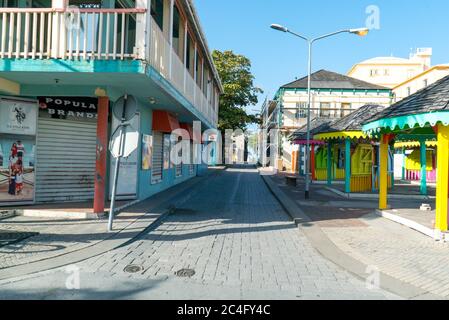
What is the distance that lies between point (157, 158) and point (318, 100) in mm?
29859

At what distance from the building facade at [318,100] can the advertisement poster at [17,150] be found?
28.6m

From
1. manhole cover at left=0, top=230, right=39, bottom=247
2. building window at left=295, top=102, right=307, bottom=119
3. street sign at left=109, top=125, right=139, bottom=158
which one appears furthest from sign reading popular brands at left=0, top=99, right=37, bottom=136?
building window at left=295, top=102, right=307, bottom=119

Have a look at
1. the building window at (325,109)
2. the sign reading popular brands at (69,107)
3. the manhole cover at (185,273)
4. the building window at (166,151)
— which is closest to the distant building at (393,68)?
the building window at (325,109)

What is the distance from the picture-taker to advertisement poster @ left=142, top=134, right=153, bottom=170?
11.9 metres

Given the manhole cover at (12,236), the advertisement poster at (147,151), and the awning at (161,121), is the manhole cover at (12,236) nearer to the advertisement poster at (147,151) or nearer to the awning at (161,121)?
the advertisement poster at (147,151)

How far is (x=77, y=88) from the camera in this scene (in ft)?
29.0

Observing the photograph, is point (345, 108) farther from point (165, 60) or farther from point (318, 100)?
point (165, 60)

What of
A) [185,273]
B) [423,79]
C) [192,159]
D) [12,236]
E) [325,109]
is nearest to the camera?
[185,273]

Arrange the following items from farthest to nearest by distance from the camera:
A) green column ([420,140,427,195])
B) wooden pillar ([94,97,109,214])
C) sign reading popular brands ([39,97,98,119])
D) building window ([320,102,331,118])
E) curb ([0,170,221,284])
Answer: building window ([320,102,331,118]) < green column ([420,140,427,195]) < sign reading popular brands ([39,97,98,119]) < wooden pillar ([94,97,109,214]) < curb ([0,170,221,284])

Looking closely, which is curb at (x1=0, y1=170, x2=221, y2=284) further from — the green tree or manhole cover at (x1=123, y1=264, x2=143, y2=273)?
the green tree

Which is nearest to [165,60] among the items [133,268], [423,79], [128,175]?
[128,175]

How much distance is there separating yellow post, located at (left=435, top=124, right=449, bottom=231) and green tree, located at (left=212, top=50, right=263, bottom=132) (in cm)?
3501

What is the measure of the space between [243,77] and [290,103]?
8.05 metres

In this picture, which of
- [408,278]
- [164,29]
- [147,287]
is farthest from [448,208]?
[164,29]
